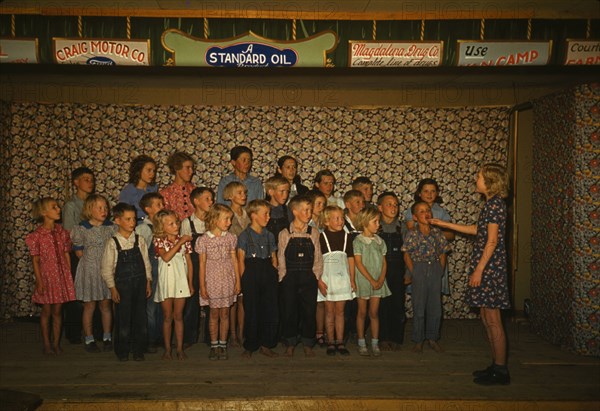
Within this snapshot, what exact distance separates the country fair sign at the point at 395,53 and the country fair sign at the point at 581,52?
1333mm

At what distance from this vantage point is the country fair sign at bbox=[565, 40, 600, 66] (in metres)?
6.08

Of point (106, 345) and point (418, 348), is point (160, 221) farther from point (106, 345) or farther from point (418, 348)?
point (418, 348)

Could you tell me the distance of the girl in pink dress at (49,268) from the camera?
6.00 metres

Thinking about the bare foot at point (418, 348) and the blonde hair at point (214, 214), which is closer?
the blonde hair at point (214, 214)

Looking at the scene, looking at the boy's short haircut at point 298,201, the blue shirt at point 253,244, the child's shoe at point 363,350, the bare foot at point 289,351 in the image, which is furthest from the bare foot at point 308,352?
the boy's short haircut at point 298,201

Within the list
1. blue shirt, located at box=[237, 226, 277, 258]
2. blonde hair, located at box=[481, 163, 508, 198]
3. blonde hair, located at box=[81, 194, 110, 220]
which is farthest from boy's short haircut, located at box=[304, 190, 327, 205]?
blonde hair, located at box=[81, 194, 110, 220]

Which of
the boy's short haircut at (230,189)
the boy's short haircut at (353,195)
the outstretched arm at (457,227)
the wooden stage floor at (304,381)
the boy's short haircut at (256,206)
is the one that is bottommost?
the wooden stage floor at (304,381)

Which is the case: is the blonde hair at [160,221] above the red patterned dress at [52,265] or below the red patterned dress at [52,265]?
above

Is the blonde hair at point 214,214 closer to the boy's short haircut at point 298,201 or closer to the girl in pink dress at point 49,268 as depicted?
the boy's short haircut at point 298,201

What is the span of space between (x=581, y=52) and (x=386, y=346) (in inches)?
146

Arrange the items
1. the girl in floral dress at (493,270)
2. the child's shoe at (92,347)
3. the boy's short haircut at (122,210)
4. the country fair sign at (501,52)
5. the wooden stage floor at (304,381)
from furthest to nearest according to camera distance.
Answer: the child's shoe at (92,347) → the country fair sign at (501,52) → the boy's short haircut at (122,210) → the girl in floral dress at (493,270) → the wooden stage floor at (304,381)

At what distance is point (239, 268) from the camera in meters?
6.00

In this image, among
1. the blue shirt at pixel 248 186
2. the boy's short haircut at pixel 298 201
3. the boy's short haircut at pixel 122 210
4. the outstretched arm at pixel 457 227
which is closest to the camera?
the outstretched arm at pixel 457 227

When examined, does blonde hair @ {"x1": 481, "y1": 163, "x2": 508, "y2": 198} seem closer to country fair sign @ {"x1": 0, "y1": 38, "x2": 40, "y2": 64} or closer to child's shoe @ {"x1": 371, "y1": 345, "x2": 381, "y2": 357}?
child's shoe @ {"x1": 371, "y1": 345, "x2": 381, "y2": 357}
